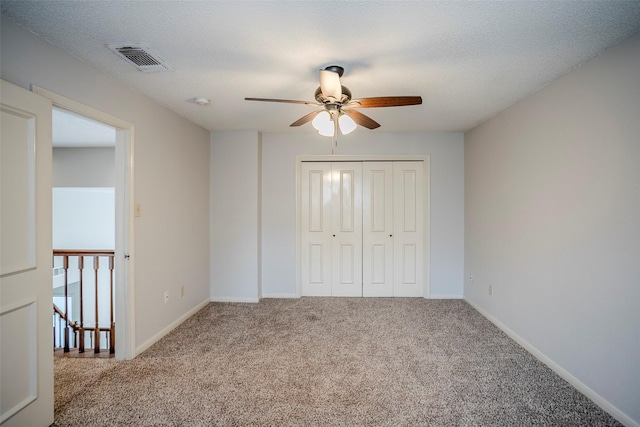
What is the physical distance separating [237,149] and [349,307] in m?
2.52

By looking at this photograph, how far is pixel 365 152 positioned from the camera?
429cm

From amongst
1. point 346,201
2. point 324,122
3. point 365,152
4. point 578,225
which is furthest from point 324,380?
point 365,152

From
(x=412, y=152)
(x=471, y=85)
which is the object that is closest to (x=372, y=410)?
(x=471, y=85)

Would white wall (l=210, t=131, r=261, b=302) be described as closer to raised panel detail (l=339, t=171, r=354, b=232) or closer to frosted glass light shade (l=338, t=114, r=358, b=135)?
raised panel detail (l=339, t=171, r=354, b=232)

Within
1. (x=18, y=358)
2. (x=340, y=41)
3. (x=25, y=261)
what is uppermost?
(x=340, y=41)

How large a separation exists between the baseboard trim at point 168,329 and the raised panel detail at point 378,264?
228 cm

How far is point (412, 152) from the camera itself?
427 centimetres

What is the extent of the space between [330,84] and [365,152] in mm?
2398

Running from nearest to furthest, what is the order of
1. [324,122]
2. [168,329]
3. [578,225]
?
[578,225] < [324,122] < [168,329]

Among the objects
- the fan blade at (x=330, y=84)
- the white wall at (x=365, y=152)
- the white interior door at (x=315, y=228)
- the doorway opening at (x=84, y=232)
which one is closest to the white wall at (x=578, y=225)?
the white wall at (x=365, y=152)

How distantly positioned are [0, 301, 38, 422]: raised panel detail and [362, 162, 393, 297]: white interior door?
3.47 meters

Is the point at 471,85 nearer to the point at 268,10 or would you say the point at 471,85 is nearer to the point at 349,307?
the point at 268,10

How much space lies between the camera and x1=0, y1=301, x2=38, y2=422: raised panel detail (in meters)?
1.57

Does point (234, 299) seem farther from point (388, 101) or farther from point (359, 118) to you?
point (388, 101)
